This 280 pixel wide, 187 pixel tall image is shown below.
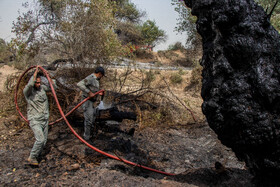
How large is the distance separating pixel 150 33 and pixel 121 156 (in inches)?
1134

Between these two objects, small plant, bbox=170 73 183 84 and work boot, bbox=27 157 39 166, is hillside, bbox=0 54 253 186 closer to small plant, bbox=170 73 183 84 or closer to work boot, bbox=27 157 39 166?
work boot, bbox=27 157 39 166

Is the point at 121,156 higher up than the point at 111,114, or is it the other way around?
the point at 111,114

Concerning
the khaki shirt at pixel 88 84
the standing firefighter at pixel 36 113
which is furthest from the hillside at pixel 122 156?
the khaki shirt at pixel 88 84

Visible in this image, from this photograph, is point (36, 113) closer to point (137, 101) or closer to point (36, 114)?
point (36, 114)

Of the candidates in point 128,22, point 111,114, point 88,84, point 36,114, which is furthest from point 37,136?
point 128,22

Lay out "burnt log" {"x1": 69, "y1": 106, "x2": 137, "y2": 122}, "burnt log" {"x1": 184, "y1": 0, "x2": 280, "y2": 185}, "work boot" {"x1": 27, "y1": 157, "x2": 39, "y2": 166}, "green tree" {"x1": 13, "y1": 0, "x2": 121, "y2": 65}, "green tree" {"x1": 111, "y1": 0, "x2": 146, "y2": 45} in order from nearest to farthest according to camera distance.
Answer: "burnt log" {"x1": 184, "y1": 0, "x2": 280, "y2": 185} < "work boot" {"x1": 27, "y1": 157, "x2": 39, "y2": 166} < "burnt log" {"x1": 69, "y1": 106, "x2": 137, "y2": 122} < "green tree" {"x1": 13, "y1": 0, "x2": 121, "y2": 65} < "green tree" {"x1": 111, "y1": 0, "x2": 146, "y2": 45}

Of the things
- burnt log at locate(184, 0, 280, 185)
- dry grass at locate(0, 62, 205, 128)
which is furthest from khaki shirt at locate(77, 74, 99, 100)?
burnt log at locate(184, 0, 280, 185)

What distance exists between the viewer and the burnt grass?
11.2 feet

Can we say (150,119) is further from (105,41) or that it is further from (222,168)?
(105,41)

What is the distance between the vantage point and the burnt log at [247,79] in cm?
238

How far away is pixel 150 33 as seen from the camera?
31.2 m

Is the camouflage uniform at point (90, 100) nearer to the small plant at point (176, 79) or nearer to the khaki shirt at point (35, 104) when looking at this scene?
the khaki shirt at point (35, 104)

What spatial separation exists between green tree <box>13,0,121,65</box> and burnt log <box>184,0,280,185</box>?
23.2 ft

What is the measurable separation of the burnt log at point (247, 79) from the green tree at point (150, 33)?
2865 centimetres
